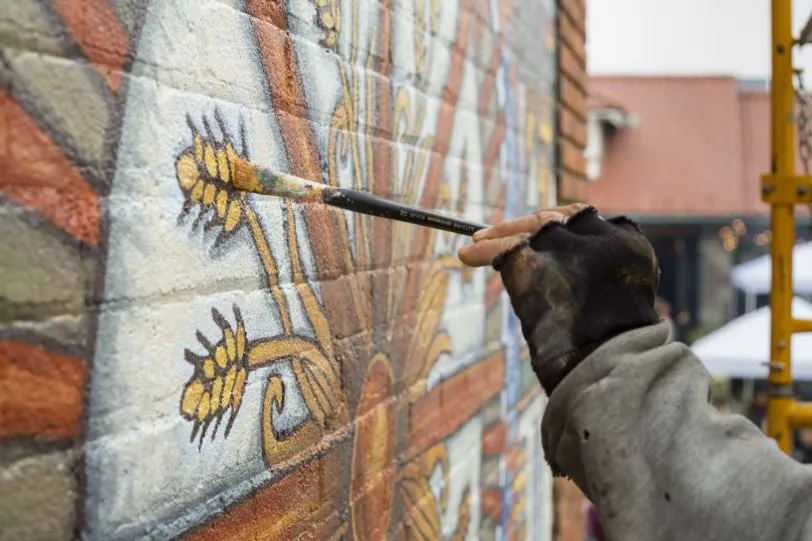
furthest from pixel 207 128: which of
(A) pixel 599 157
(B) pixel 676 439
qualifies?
(A) pixel 599 157

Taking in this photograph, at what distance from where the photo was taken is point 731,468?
48.6 inches

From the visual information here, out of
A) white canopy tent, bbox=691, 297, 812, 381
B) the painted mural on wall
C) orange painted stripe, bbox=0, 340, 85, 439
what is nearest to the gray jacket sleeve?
the painted mural on wall

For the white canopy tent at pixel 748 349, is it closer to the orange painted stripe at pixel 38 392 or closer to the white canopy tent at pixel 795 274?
the white canopy tent at pixel 795 274

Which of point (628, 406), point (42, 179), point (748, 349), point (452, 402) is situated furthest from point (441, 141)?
point (748, 349)

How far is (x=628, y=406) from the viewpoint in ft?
4.16

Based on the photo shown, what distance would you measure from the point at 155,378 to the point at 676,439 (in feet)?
2.18

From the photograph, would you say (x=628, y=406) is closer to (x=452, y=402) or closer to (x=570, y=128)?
(x=452, y=402)

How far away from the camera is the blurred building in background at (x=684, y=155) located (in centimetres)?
1435

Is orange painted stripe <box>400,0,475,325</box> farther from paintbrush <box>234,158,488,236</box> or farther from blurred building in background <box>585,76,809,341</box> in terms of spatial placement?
blurred building in background <box>585,76,809,341</box>

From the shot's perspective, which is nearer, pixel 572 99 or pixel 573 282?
pixel 573 282

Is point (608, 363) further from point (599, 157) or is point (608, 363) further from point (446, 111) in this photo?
point (599, 157)

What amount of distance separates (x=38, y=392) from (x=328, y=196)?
2.18 feet

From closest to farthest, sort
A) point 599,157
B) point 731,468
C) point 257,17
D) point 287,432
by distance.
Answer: point 731,468
point 257,17
point 287,432
point 599,157

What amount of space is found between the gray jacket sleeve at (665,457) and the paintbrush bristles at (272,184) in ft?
1.72
